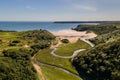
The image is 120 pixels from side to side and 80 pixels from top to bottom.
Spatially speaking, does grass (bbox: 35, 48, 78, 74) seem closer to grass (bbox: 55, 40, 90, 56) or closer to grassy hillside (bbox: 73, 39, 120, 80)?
grassy hillside (bbox: 73, 39, 120, 80)

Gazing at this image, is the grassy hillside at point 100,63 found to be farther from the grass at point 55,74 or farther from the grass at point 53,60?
the grass at point 55,74

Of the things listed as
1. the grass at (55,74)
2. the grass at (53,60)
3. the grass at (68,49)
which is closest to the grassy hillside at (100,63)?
the grass at (53,60)

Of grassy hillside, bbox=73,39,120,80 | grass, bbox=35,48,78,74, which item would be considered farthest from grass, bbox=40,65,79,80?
grassy hillside, bbox=73,39,120,80

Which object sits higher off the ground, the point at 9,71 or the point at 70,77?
the point at 9,71

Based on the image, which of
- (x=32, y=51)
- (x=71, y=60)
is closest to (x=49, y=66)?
(x=71, y=60)

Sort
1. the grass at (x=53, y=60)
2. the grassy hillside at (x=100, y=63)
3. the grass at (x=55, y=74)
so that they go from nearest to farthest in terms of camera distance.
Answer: the grass at (x=55, y=74) < the grassy hillside at (x=100, y=63) < the grass at (x=53, y=60)

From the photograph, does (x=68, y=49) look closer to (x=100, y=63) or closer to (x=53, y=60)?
(x=53, y=60)

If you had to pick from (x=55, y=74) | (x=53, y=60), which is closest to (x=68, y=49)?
(x=53, y=60)

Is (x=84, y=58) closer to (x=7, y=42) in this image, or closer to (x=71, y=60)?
(x=71, y=60)
